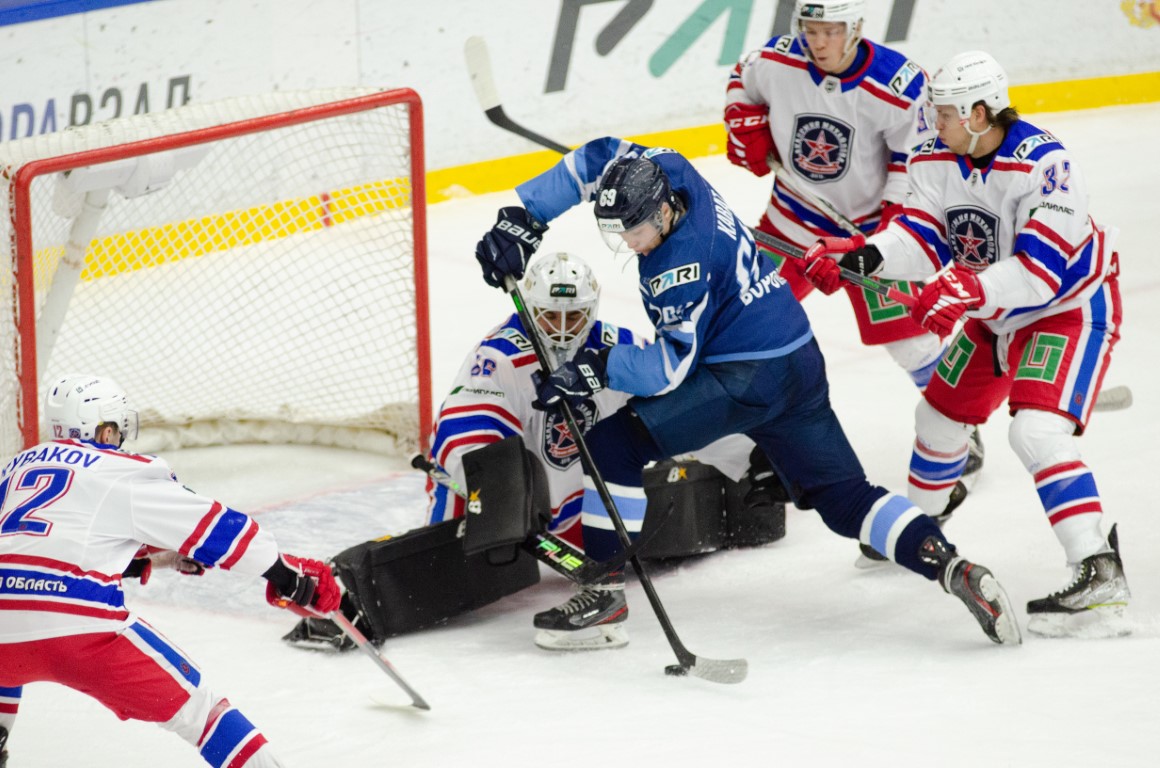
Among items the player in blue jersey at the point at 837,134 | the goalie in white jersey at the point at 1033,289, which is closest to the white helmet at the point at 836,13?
the player in blue jersey at the point at 837,134

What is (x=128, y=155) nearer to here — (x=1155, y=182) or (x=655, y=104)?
(x=655, y=104)

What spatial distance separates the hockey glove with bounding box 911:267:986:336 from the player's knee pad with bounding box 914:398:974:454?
39cm

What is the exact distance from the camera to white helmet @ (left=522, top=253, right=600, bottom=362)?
3.39 meters

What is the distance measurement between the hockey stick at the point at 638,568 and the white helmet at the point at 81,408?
0.95 m

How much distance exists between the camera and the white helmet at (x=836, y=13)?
377 cm

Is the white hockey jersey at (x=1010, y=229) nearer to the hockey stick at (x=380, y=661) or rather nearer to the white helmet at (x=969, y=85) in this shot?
the white helmet at (x=969, y=85)

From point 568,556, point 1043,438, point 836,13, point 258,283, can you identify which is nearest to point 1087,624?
point 1043,438

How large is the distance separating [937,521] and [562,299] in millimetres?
1005

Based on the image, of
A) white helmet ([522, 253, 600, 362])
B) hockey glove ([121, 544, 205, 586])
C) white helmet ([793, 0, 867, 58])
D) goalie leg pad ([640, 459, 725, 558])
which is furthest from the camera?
white helmet ([793, 0, 867, 58])

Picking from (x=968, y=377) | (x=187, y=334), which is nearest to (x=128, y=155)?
(x=187, y=334)

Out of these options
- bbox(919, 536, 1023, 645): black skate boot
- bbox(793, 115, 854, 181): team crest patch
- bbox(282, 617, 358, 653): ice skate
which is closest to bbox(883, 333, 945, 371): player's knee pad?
bbox(793, 115, 854, 181): team crest patch

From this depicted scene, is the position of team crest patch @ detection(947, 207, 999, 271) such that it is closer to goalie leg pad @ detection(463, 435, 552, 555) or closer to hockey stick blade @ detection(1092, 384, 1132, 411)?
hockey stick blade @ detection(1092, 384, 1132, 411)

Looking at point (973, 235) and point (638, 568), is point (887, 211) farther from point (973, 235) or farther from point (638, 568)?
point (638, 568)

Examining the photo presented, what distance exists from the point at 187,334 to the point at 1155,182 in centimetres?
378
